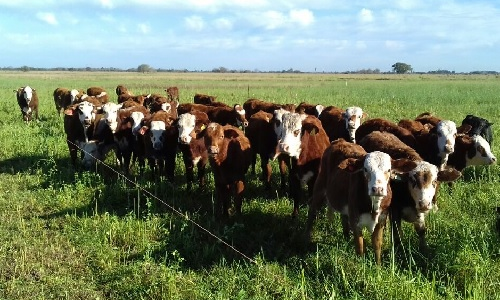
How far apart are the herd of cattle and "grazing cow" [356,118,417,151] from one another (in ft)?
0.07

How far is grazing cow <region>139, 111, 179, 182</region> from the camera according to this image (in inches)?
391

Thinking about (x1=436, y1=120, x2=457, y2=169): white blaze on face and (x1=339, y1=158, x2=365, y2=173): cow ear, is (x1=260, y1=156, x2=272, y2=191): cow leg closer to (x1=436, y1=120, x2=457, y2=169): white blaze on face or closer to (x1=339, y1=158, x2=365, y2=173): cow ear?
(x1=436, y1=120, x2=457, y2=169): white blaze on face

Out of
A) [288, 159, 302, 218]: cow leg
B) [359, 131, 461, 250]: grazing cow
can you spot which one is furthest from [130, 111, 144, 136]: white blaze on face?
[359, 131, 461, 250]: grazing cow

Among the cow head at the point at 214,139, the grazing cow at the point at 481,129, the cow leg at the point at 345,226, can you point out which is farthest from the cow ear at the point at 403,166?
the grazing cow at the point at 481,129

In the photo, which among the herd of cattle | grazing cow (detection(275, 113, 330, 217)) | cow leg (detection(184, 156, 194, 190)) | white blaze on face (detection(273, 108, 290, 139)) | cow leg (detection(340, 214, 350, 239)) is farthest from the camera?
cow leg (detection(184, 156, 194, 190))

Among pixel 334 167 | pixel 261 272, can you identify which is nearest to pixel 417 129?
pixel 334 167

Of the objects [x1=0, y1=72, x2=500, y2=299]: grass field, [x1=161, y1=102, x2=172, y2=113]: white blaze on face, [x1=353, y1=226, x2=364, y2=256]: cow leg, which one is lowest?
[x1=0, y1=72, x2=500, y2=299]: grass field

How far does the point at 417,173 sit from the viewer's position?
5738 mm

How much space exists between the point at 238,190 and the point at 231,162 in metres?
0.53

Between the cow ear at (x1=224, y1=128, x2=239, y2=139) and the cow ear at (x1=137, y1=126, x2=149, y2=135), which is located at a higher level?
the cow ear at (x1=224, y1=128, x2=239, y2=139)

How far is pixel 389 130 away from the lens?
9.59 meters

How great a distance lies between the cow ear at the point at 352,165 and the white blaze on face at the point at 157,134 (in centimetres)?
514

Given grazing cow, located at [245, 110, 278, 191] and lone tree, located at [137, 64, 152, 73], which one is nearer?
grazing cow, located at [245, 110, 278, 191]

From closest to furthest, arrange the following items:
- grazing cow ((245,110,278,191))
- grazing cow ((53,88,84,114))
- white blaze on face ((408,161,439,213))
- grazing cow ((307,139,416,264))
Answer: grazing cow ((307,139,416,264)), white blaze on face ((408,161,439,213)), grazing cow ((245,110,278,191)), grazing cow ((53,88,84,114))
